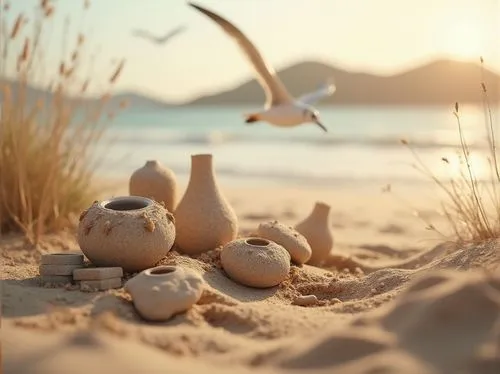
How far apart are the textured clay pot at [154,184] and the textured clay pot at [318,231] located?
3.00 ft

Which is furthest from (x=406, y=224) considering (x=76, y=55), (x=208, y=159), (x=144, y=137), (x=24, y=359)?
(x=144, y=137)

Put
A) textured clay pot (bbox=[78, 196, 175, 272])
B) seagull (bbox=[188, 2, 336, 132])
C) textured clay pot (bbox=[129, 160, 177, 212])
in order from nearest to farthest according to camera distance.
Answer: textured clay pot (bbox=[78, 196, 175, 272]), textured clay pot (bbox=[129, 160, 177, 212]), seagull (bbox=[188, 2, 336, 132])

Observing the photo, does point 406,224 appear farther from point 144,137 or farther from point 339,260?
point 144,137

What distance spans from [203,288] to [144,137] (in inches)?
675

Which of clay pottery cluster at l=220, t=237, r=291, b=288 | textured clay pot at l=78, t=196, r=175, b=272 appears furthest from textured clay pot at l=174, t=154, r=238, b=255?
textured clay pot at l=78, t=196, r=175, b=272

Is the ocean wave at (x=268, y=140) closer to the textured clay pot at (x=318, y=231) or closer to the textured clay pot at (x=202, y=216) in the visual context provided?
the textured clay pot at (x=318, y=231)

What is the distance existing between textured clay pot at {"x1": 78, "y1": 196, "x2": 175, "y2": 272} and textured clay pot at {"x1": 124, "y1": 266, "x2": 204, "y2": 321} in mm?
335

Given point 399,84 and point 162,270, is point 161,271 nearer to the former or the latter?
point 162,270

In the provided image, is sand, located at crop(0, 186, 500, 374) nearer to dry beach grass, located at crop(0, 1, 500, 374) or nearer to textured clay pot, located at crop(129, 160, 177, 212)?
dry beach grass, located at crop(0, 1, 500, 374)

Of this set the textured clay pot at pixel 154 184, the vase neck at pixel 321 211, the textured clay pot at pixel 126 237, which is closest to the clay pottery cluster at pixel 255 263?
the textured clay pot at pixel 126 237

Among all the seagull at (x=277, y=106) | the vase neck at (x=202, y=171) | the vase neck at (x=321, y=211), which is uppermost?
the seagull at (x=277, y=106)

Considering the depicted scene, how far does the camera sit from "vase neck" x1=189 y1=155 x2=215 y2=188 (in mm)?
3619

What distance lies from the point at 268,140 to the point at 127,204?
13336mm

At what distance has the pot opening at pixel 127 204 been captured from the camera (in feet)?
10.8
